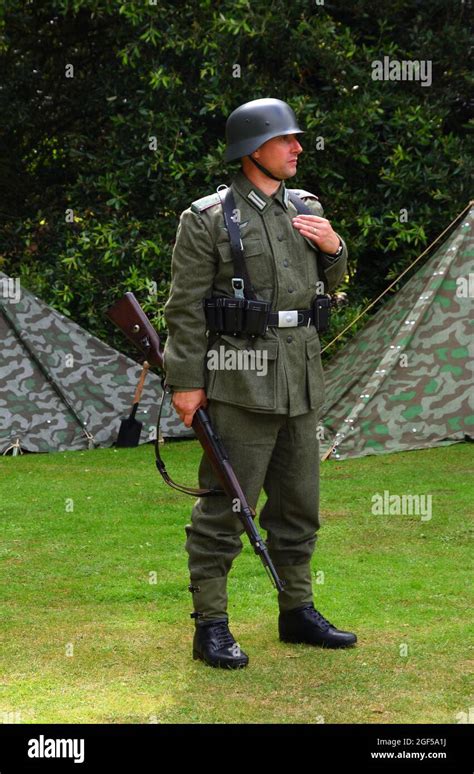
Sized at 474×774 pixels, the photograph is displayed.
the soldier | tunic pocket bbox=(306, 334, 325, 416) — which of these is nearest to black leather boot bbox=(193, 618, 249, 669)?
the soldier

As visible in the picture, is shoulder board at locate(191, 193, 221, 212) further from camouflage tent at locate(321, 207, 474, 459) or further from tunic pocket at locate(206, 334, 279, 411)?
camouflage tent at locate(321, 207, 474, 459)

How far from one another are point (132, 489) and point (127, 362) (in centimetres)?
217

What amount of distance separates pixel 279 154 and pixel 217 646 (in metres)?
1.70

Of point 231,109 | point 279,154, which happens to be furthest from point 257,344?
point 231,109

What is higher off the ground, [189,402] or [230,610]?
[189,402]

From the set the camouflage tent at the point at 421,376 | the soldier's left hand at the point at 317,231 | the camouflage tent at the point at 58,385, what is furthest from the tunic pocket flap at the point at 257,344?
the camouflage tent at the point at 58,385

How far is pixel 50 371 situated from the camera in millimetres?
9312

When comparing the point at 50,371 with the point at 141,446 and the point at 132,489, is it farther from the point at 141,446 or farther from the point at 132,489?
the point at 132,489

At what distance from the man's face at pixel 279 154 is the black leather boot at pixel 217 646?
1.57 meters

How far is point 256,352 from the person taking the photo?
14.1ft

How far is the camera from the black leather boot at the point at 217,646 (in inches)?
168

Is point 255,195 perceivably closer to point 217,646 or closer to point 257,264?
point 257,264

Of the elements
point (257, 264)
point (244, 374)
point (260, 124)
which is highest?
point (260, 124)

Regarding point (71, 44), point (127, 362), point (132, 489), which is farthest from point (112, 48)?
point (132, 489)
